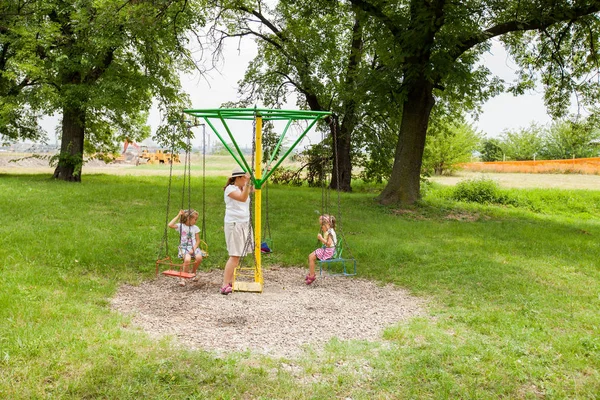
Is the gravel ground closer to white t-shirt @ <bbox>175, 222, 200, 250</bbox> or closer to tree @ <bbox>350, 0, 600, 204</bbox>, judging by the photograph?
white t-shirt @ <bbox>175, 222, 200, 250</bbox>

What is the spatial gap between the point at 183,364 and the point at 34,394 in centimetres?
113

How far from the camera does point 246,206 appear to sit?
22.7ft

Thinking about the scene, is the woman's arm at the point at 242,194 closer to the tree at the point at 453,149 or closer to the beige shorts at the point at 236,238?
the beige shorts at the point at 236,238

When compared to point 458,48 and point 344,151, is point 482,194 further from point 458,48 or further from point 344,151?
point 458,48

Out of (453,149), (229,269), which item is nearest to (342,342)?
(229,269)

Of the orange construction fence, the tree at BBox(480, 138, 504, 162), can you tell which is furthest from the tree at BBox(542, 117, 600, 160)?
the orange construction fence

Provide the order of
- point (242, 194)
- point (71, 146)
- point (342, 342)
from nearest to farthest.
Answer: point (342, 342) → point (242, 194) → point (71, 146)

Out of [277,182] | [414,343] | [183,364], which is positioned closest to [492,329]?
[414,343]

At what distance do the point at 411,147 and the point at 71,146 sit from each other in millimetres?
13308

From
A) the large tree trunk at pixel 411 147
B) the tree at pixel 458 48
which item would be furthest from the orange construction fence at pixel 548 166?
the large tree trunk at pixel 411 147

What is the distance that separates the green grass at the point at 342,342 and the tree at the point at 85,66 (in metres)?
7.29

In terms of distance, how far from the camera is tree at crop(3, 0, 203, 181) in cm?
1838

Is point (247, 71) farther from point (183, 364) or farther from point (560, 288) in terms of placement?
point (183, 364)

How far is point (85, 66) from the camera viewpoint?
19.5 meters
